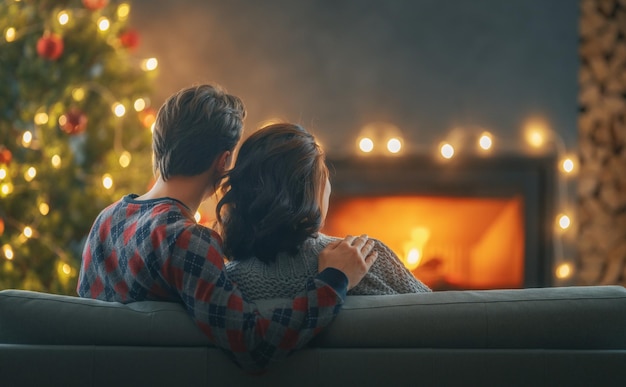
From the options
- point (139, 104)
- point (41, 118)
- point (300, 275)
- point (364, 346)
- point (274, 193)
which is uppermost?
point (139, 104)

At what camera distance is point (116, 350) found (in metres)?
1.29

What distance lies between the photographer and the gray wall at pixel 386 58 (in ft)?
11.6

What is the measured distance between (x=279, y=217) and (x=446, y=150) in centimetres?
219

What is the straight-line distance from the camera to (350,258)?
4.57 feet

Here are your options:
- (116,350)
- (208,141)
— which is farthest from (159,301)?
(208,141)

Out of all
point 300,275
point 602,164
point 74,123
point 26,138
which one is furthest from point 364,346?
point 602,164

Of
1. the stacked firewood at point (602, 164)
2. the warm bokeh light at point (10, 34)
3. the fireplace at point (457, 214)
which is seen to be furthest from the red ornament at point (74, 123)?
the stacked firewood at point (602, 164)

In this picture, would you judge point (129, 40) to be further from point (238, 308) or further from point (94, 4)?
point (238, 308)

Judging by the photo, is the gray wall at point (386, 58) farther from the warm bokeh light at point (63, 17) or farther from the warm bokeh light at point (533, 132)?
the warm bokeh light at point (63, 17)

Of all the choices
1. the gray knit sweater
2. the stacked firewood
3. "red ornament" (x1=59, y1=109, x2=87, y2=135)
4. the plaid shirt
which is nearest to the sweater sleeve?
the gray knit sweater

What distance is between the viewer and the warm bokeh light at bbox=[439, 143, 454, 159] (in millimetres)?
3506

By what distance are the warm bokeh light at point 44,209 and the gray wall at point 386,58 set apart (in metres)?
0.72

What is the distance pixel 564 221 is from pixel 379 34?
114 cm

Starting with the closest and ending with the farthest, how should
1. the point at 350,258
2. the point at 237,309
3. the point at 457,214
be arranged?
the point at 237,309, the point at 350,258, the point at 457,214
